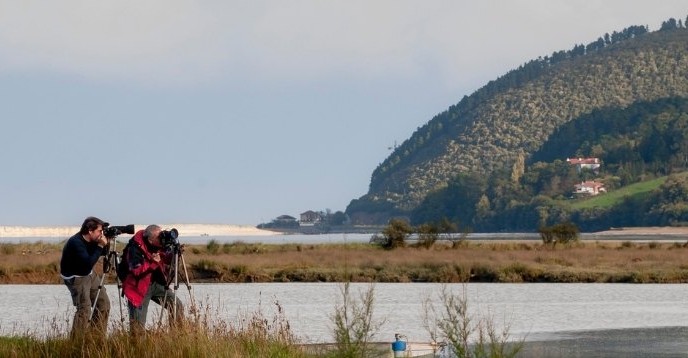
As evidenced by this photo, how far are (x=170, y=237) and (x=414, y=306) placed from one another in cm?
1141

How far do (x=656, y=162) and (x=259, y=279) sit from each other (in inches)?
4791

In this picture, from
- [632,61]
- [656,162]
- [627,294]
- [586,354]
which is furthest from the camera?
[632,61]

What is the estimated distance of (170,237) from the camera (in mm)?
13406

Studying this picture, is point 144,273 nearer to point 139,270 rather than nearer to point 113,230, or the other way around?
point 139,270

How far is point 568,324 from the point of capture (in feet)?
66.8

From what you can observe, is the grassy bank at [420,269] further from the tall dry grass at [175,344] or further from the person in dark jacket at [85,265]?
the tall dry grass at [175,344]

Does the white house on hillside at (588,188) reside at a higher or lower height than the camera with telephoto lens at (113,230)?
higher

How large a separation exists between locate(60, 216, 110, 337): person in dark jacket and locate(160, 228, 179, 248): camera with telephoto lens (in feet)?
2.47

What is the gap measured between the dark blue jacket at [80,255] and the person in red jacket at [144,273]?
13.6 inches

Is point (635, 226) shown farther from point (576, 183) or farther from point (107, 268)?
point (107, 268)

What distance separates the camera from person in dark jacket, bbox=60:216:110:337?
13883 millimetres

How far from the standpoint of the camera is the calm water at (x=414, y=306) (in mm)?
19000

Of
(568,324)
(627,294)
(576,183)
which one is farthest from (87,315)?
(576,183)

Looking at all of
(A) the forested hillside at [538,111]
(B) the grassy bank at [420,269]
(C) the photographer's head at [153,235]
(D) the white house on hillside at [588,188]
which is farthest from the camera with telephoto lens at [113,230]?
(A) the forested hillside at [538,111]
